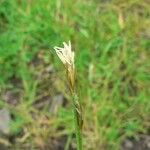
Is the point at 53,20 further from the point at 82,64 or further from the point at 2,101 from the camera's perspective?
the point at 2,101

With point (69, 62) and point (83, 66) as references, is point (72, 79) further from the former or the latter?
point (83, 66)

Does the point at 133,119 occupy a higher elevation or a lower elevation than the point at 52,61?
lower

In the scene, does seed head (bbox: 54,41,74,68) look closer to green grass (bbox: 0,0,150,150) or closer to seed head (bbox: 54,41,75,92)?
seed head (bbox: 54,41,75,92)

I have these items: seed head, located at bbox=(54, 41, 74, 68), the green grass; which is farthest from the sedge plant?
the green grass

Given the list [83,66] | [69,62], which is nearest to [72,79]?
[69,62]

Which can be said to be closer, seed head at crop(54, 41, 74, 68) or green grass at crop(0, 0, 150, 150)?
seed head at crop(54, 41, 74, 68)

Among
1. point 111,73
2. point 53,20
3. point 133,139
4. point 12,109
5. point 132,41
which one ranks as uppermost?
point 53,20

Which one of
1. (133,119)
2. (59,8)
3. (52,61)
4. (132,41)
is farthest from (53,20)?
(133,119)

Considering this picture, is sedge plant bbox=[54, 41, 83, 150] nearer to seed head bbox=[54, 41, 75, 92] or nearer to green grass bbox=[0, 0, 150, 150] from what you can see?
seed head bbox=[54, 41, 75, 92]
